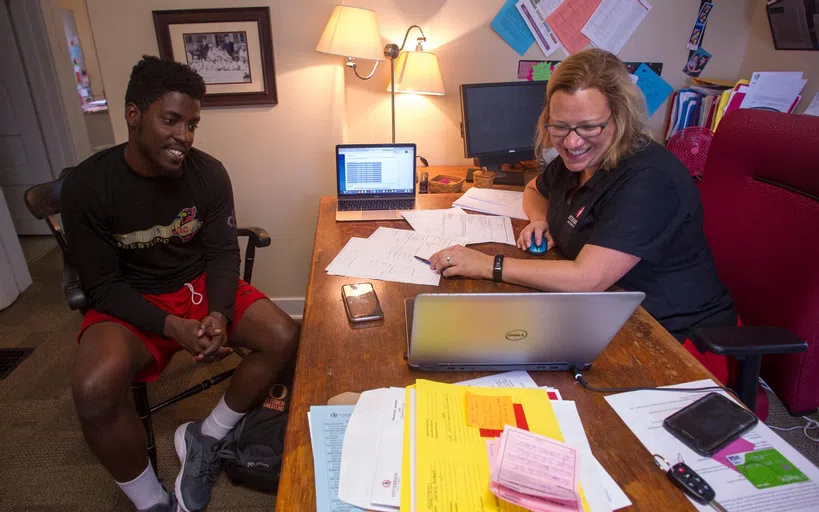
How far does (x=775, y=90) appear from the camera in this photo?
208cm

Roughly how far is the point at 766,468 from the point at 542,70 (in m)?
2.00

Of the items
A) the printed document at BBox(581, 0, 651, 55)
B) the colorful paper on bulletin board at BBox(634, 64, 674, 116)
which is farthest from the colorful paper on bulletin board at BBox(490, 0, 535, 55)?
the colorful paper on bulletin board at BBox(634, 64, 674, 116)

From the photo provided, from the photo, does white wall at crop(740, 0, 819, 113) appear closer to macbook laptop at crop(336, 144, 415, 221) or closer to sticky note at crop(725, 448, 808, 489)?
macbook laptop at crop(336, 144, 415, 221)

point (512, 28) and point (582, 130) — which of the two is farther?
point (512, 28)

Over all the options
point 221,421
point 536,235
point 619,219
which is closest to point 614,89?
point 619,219

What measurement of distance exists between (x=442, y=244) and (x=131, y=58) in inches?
62.4

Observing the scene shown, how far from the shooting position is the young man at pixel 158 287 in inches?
50.6

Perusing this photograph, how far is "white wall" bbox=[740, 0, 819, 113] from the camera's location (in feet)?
6.45

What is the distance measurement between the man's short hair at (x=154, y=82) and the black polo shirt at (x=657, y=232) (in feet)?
3.79

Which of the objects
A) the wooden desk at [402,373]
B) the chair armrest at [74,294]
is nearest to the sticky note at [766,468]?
the wooden desk at [402,373]

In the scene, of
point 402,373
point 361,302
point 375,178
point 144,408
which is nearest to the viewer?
point 402,373

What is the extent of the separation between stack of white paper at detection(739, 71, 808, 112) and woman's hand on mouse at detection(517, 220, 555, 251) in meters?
1.39

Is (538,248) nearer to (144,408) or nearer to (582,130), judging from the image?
(582,130)

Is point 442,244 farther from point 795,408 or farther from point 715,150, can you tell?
point 795,408
